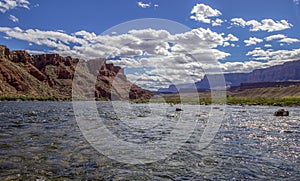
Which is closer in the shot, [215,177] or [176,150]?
[215,177]

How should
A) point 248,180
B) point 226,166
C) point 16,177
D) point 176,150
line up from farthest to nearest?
point 176,150
point 226,166
point 248,180
point 16,177

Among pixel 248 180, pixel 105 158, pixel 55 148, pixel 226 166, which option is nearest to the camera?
pixel 248 180

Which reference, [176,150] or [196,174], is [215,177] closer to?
[196,174]

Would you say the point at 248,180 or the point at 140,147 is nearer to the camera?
the point at 248,180

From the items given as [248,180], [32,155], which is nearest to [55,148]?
[32,155]

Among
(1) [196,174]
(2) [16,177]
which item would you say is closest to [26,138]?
(2) [16,177]

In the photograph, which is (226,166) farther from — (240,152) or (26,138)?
(26,138)

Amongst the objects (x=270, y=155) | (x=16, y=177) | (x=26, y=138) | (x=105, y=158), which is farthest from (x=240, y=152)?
(x=26, y=138)

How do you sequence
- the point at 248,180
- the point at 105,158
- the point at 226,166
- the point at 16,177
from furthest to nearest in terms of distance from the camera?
1. the point at 105,158
2. the point at 226,166
3. the point at 248,180
4. the point at 16,177

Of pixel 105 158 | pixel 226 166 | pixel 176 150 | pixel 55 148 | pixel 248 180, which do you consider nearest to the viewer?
pixel 248 180

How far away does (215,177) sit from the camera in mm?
11188

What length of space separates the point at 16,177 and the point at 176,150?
959 centimetres

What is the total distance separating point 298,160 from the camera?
14773 millimetres

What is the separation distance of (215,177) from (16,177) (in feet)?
26.1
